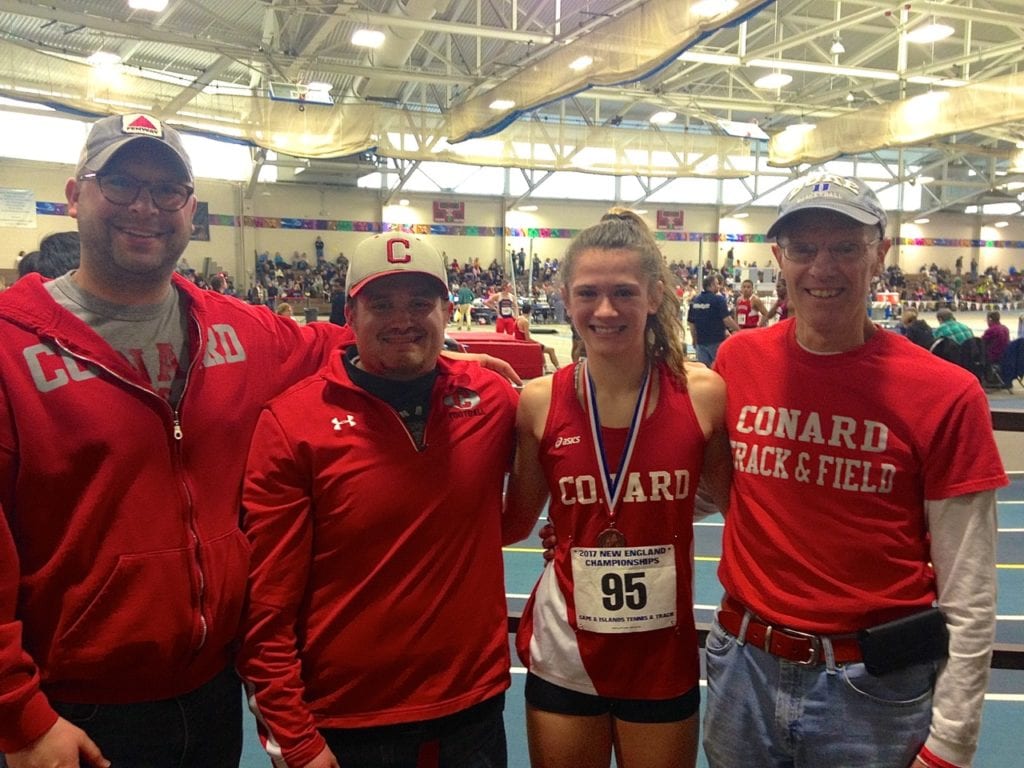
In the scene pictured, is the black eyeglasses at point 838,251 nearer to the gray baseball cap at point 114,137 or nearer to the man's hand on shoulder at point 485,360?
the man's hand on shoulder at point 485,360

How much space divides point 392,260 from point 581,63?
Result: 8634mm

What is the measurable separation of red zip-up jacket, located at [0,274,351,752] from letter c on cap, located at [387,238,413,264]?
0.49 metres

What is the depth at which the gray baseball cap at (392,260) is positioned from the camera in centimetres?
169

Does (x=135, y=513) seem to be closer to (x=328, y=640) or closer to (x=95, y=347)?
(x=95, y=347)

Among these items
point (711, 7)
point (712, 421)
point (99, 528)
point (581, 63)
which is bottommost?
point (99, 528)

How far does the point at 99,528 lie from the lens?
1.54 meters

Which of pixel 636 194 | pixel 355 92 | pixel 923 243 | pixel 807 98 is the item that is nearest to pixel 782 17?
pixel 807 98

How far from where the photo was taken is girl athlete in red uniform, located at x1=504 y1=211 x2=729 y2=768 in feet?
5.95

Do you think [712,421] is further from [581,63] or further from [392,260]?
[581,63]

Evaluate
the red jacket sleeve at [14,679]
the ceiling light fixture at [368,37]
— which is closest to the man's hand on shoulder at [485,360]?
the red jacket sleeve at [14,679]

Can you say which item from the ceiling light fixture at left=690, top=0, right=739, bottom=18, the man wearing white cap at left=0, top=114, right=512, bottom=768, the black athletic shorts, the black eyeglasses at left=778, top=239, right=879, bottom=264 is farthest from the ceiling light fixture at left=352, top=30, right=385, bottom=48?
the black athletic shorts

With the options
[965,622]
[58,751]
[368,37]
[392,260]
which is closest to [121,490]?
[58,751]

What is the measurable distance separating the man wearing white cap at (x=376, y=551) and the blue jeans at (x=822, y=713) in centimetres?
57

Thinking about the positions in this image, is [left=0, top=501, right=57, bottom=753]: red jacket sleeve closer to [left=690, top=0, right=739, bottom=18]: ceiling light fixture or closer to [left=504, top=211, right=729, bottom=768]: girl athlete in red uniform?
[left=504, top=211, right=729, bottom=768]: girl athlete in red uniform
